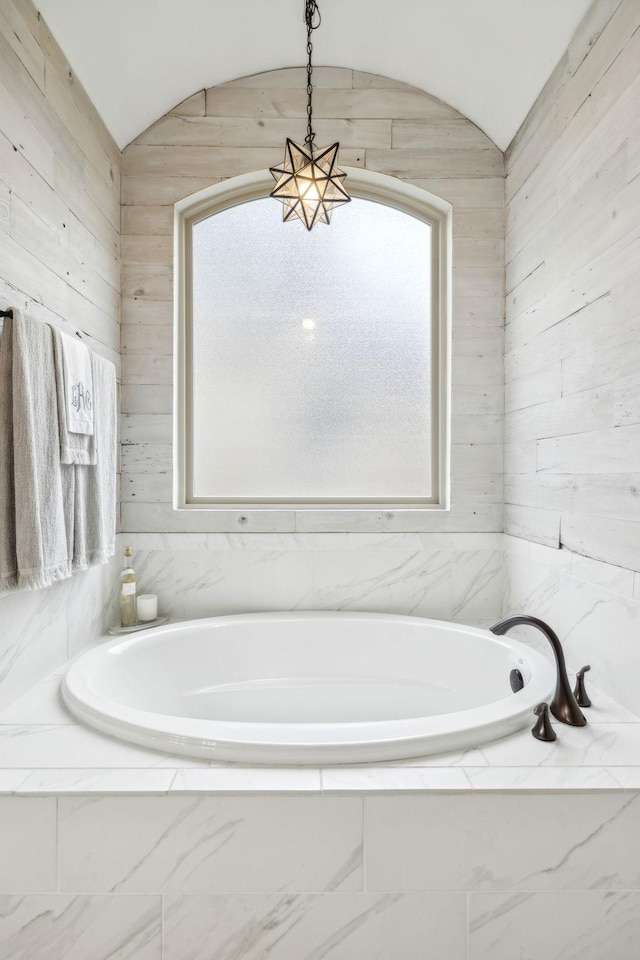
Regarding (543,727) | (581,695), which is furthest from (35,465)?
(581,695)

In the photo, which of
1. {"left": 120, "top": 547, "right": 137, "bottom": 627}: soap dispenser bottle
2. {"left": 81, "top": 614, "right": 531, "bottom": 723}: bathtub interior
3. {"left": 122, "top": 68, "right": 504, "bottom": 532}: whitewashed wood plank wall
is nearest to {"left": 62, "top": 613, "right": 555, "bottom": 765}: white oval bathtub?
{"left": 81, "top": 614, "right": 531, "bottom": 723}: bathtub interior

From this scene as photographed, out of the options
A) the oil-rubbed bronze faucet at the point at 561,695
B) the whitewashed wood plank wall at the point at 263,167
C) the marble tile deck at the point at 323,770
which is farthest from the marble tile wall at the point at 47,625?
the oil-rubbed bronze faucet at the point at 561,695

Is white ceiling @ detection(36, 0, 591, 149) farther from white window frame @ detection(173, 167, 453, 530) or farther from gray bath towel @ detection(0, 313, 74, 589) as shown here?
gray bath towel @ detection(0, 313, 74, 589)

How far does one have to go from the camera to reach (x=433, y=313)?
7.72 ft

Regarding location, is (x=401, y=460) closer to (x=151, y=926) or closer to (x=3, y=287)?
(x=3, y=287)

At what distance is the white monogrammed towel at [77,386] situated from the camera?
157 cm

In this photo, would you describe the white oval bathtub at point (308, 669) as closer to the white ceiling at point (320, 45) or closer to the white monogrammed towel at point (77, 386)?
the white monogrammed towel at point (77, 386)

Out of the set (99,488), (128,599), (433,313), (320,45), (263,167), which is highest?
(320,45)

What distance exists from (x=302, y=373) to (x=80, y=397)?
3.12 ft

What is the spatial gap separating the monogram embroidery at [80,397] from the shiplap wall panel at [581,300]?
1.46 meters

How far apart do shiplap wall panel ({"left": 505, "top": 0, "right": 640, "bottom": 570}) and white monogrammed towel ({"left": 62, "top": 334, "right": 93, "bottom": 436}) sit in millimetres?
1463

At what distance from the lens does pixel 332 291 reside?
234 cm

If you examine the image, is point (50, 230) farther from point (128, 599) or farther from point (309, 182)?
point (128, 599)

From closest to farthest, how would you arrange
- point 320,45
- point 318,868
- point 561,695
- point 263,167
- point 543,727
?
point 318,868
point 543,727
point 561,695
point 320,45
point 263,167
